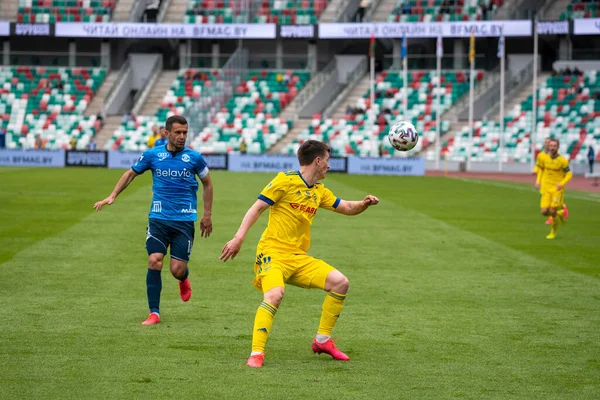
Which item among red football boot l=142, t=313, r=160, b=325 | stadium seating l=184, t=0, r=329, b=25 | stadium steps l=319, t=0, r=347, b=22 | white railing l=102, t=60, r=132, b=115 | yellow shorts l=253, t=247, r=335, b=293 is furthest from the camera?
stadium seating l=184, t=0, r=329, b=25

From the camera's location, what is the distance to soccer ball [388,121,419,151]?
35.3ft

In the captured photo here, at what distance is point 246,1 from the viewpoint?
222 ft

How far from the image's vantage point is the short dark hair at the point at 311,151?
8469 mm

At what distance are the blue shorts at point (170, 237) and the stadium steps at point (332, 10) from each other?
5655 cm

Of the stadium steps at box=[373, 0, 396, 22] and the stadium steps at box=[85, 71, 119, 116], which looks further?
the stadium steps at box=[373, 0, 396, 22]

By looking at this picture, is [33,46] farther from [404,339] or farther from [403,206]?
[404,339]

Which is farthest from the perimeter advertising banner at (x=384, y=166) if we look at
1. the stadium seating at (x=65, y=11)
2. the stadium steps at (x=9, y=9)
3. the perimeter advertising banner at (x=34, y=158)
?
the stadium steps at (x=9, y=9)

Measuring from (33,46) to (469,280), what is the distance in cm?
6130

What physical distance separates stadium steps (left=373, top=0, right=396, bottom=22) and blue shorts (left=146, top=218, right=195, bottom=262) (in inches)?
2213

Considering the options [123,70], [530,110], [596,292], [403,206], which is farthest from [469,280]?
[123,70]

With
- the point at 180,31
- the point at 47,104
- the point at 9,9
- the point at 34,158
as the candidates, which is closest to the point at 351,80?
the point at 180,31

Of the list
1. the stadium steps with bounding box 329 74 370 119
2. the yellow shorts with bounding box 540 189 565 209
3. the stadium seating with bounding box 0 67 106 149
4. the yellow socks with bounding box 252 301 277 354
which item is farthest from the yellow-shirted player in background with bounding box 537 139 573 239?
the stadium seating with bounding box 0 67 106 149

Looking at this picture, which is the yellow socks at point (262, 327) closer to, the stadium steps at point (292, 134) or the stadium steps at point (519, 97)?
the stadium steps at point (292, 134)

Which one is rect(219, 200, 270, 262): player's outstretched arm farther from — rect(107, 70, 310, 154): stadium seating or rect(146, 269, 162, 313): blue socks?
rect(107, 70, 310, 154): stadium seating
